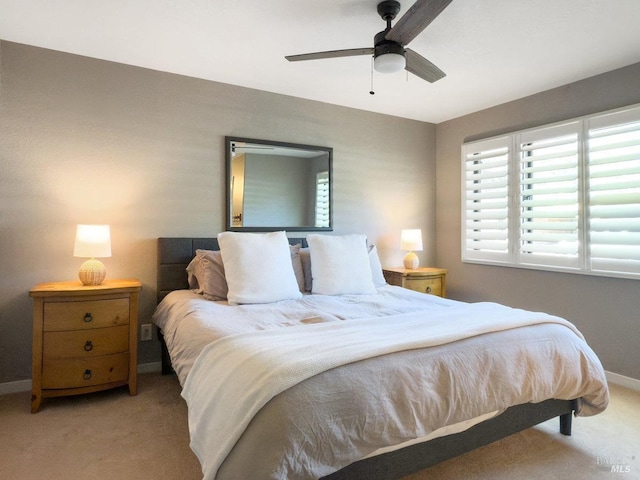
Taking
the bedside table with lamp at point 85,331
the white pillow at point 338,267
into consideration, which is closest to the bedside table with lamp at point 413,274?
the white pillow at point 338,267

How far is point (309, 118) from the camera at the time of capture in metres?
3.71

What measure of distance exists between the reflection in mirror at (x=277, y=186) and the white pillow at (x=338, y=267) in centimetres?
60

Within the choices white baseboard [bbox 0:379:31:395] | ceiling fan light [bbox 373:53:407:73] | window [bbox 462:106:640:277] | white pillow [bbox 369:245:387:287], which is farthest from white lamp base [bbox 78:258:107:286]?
window [bbox 462:106:640:277]

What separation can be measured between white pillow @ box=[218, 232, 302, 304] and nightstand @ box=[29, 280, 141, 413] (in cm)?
67

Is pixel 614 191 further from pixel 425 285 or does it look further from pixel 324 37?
pixel 324 37

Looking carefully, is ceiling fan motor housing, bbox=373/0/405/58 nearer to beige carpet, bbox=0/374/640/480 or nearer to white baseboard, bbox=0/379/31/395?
beige carpet, bbox=0/374/640/480

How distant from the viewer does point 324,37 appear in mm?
2508

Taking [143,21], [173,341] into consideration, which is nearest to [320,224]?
[173,341]

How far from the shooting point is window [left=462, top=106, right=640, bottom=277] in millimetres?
2879

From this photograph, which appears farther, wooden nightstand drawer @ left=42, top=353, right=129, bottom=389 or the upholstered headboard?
the upholstered headboard

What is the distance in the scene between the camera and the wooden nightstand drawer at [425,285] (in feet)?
12.5

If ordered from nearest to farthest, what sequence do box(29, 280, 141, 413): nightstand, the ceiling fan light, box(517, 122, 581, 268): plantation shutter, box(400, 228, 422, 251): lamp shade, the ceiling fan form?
the ceiling fan
the ceiling fan light
box(29, 280, 141, 413): nightstand
box(517, 122, 581, 268): plantation shutter
box(400, 228, 422, 251): lamp shade

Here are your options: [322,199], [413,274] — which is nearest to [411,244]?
[413,274]

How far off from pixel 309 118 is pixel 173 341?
2.43m
